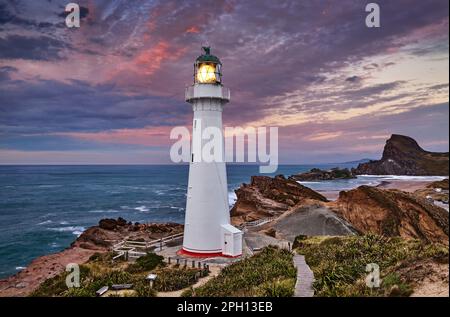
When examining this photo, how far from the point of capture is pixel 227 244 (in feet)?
56.0

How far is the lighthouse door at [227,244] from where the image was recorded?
16922 mm

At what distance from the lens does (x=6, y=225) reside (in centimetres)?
4594

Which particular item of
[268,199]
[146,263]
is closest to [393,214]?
[268,199]

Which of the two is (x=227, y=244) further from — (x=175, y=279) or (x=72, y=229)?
(x=72, y=229)

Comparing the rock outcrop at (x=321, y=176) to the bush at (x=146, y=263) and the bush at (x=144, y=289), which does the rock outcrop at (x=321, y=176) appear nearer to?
the bush at (x=146, y=263)

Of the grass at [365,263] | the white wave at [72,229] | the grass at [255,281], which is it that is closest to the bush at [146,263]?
the grass at [255,281]

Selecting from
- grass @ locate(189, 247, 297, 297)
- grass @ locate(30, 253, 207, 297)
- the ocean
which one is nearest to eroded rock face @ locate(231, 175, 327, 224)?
the ocean

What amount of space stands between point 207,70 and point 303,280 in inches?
435

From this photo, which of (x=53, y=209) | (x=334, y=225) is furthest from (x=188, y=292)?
(x=53, y=209)

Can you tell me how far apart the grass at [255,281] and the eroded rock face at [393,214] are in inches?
447

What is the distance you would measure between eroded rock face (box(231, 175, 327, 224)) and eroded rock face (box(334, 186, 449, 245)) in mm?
8583
